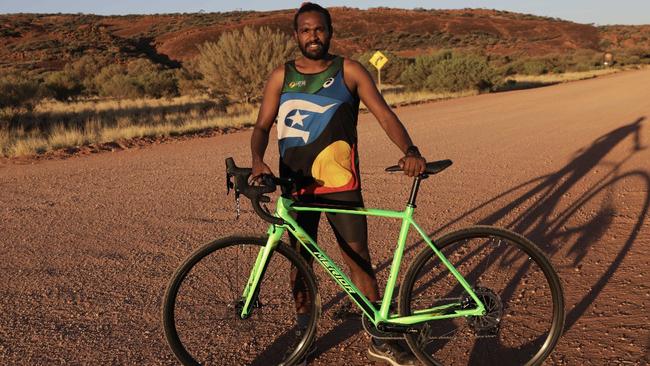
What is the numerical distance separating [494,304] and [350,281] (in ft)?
2.42

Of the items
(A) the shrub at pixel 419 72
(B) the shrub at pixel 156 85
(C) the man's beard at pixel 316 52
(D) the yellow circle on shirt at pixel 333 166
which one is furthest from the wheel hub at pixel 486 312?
(B) the shrub at pixel 156 85

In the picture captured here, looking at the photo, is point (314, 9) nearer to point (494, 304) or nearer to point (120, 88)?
point (494, 304)

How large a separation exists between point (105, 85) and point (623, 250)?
28.2m

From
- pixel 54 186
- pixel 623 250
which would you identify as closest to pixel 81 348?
pixel 623 250

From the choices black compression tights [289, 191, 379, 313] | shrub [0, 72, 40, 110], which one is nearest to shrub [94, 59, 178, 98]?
shrub [0, 72, 40, 110]

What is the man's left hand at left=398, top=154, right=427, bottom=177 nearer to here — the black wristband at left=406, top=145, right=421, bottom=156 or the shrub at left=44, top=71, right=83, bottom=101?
the black wristband at left=406, top=145, right=421, bottom=156

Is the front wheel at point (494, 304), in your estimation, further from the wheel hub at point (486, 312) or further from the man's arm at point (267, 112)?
the man's arm at point (267, 112)

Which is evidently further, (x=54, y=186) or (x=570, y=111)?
(x=570, y=111)

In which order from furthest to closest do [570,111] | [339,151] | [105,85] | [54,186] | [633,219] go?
[105,85] → [570,111] → [54,186] → [633,219] → [339,151]

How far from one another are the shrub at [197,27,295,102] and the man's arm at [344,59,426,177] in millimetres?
19584

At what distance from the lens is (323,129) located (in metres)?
2.63

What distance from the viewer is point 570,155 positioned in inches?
344

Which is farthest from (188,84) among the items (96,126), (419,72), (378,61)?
(96,126)

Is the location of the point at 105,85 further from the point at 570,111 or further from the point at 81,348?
the point at 81,348
